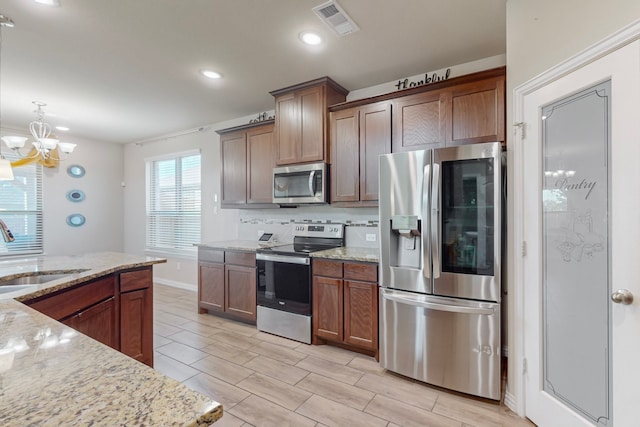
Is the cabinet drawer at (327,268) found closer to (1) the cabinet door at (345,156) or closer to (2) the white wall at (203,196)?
(1) the cabinet door at (345,156)

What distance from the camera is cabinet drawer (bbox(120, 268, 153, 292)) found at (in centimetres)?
217

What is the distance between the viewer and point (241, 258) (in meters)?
3.52

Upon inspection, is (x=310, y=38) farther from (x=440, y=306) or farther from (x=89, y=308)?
(x=89, y=308)

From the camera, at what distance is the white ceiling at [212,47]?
2084 mm

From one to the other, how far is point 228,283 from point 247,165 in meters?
1.52

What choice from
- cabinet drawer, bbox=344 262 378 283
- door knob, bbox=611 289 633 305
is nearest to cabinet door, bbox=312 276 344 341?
cabinet drawer, bbox=344 262 378 283

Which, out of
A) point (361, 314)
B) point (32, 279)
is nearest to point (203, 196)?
point (32, 279)

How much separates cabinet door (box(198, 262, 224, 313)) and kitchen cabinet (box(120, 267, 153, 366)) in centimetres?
131

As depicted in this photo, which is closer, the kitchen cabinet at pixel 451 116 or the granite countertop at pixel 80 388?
the granite countertop at pixel 80 388

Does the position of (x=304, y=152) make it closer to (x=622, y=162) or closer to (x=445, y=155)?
(x=445, y=155)

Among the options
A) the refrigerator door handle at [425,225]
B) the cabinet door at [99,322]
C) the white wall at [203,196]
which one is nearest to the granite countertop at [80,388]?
the cabinet door at [99,322]

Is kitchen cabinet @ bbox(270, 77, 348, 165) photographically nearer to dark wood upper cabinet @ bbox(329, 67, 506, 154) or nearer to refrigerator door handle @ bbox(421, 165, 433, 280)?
dark wood upper cabinet @ bbox(329, 67, 506, 154)

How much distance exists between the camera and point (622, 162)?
1398mm

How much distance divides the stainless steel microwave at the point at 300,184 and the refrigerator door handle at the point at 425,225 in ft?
3.92
